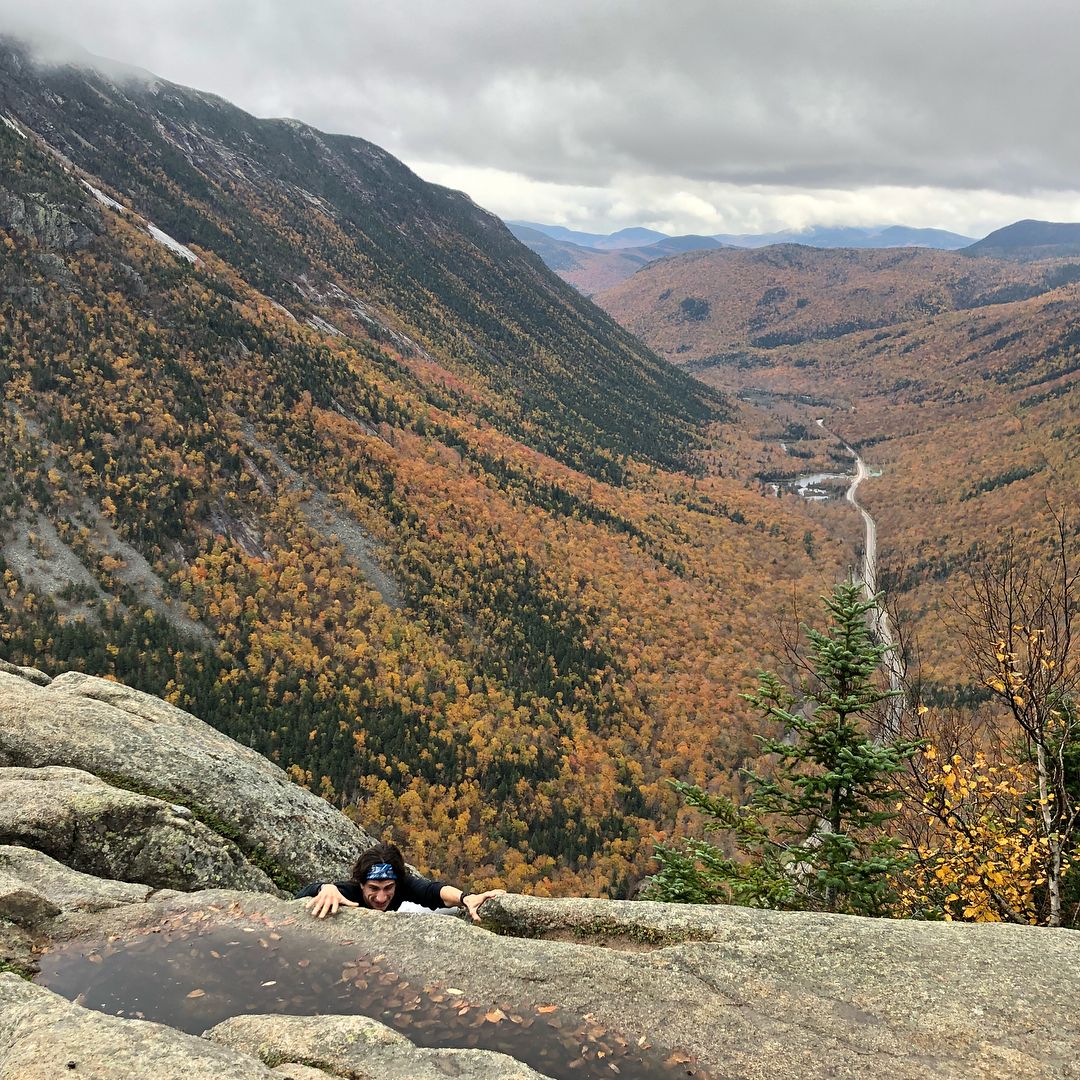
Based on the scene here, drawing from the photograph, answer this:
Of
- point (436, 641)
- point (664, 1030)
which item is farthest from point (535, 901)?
A: point (436, 641)

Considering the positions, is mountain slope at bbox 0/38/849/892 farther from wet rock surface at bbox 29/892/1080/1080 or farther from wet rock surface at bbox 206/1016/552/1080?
wet rock surface at bbox 206/1016/552/1080

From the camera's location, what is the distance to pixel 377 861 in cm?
1223

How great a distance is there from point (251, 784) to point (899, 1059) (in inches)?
691

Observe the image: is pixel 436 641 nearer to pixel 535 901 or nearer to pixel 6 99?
pixel 535 901

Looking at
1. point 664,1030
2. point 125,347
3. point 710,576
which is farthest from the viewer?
point 710,576

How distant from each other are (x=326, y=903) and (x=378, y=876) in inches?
41.8

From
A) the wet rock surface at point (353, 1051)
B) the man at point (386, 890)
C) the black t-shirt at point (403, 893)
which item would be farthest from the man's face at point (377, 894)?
the wet rock surface at point (353, 1051)

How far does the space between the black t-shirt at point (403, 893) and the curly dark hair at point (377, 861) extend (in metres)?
0.15

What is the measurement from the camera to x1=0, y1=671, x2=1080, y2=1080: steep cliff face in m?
7.81

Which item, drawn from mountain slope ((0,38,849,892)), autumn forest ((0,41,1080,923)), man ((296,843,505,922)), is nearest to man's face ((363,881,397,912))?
man ((296,843,505,922))

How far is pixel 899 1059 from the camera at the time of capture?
8.13m

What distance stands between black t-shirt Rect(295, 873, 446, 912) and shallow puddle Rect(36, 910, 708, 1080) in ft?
4.16

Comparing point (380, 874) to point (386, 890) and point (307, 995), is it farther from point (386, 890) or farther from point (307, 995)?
point (307, 995)

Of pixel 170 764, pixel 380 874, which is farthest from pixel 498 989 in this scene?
pixel 170 764
